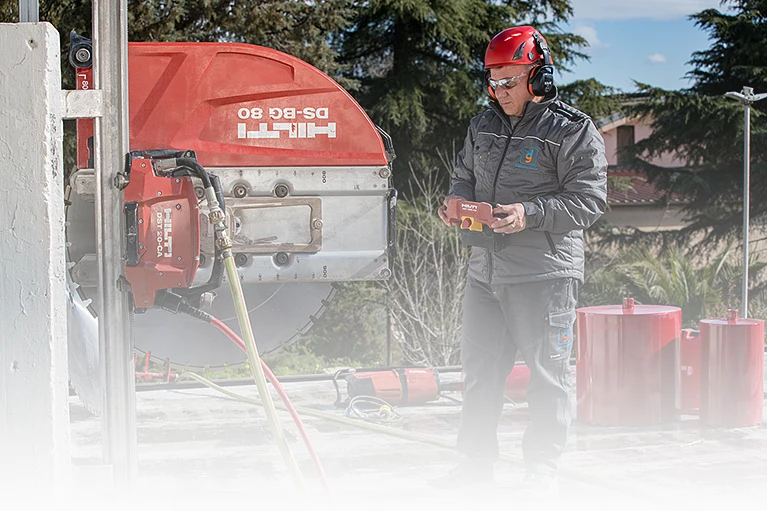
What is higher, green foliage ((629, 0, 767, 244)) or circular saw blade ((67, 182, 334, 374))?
green foliage ((629, 0, 767, 244))

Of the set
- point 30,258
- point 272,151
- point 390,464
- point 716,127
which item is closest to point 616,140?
point 716,127

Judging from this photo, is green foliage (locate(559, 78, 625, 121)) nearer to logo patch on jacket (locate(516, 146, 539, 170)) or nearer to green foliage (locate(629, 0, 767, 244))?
green foliage (locate(629, 0, 767, 244))

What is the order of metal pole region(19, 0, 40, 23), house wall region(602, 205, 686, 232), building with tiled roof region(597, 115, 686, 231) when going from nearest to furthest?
metal pole region(19, 0, 40, 23) < building with tiled roof region(597, 115, 686, 231) < house wall region(602, 205, 686, 232)

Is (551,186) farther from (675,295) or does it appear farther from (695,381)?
(675,295)

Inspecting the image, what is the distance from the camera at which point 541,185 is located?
11.9ft

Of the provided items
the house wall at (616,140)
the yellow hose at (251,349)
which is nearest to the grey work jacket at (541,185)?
the yellow hose at (251,349)

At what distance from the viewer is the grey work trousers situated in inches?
142

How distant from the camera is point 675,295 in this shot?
18.2 metres

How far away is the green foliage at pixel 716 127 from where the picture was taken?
2203 cm

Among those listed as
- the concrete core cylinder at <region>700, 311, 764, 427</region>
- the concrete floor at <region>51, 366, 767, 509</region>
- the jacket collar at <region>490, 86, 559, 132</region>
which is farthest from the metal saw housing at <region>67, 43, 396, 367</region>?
the concrete core cylinder at <region>700, 311, 764, 427</region>

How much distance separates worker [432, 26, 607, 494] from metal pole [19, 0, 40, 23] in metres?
1.72

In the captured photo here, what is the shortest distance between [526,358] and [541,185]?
2.33 ft

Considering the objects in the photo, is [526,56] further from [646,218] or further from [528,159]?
[646,218]

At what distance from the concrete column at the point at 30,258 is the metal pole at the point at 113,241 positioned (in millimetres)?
271
